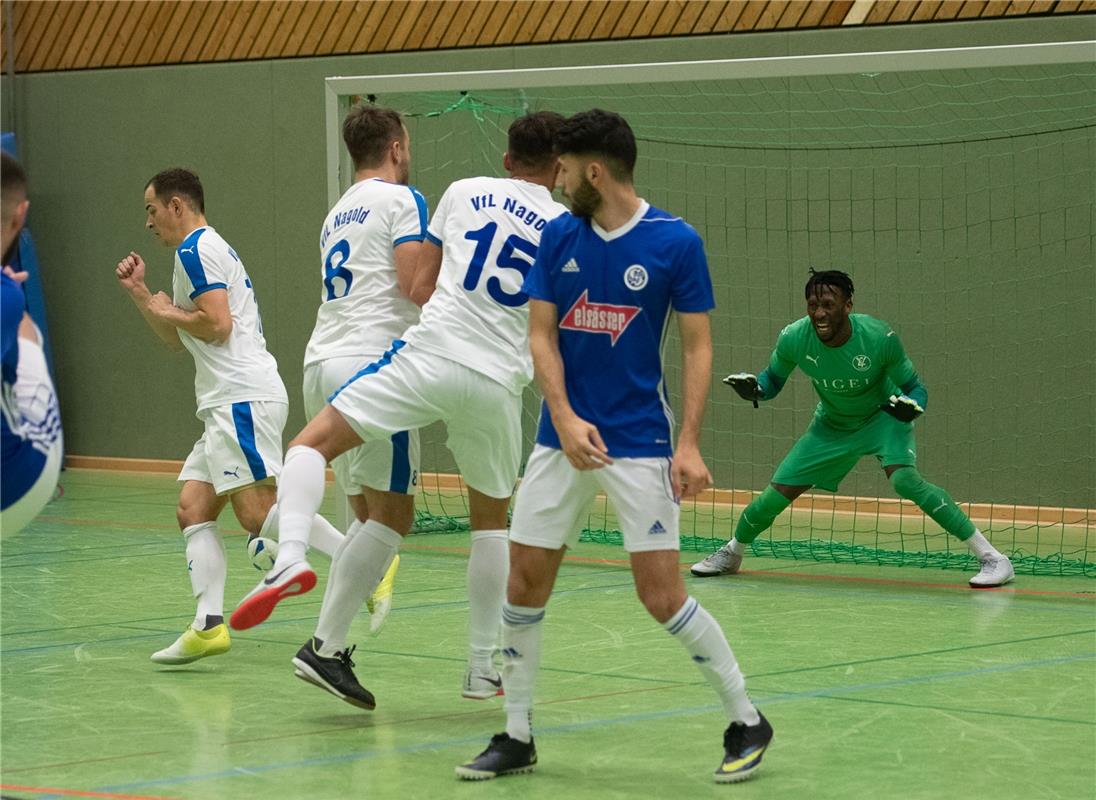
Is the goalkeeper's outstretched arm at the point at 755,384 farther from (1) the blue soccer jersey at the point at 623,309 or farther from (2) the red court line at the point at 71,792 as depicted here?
(2) the red court line at the point at 71,792

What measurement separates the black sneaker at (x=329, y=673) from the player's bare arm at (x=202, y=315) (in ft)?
5.63

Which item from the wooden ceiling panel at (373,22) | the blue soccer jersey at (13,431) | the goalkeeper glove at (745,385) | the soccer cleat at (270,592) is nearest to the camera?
the blue soccer jersey at (13,431)

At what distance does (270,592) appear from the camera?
500cm

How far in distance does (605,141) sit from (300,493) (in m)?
1.49

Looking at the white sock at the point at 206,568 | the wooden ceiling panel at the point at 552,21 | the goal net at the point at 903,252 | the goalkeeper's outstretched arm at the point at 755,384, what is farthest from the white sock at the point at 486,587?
the wooden ceiling panel at the point at 552,21

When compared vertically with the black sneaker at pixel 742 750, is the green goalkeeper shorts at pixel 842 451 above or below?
above

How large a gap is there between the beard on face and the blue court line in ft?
5.79

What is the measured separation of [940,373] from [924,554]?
2209 millimetres

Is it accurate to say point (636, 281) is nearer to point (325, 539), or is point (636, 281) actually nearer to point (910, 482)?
point (325, 539)

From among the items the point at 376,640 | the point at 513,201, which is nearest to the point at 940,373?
the point at 376,640

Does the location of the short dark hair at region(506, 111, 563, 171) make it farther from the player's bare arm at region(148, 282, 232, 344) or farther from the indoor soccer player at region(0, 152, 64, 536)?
the indoor soccer player at region(0, 152, 64, 536)

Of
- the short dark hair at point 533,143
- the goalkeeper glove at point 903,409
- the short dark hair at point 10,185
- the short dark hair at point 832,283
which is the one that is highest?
the short dark hair at point 533,143

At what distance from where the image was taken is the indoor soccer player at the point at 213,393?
22.6 feet

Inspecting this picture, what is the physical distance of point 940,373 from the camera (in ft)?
39.9
